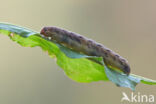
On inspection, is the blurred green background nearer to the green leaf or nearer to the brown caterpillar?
the brown caterpillar

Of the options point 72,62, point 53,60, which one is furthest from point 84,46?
point 53,60

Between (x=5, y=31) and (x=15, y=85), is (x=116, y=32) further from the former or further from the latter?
(x=5, y=31)

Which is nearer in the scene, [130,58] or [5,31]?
[5,31]

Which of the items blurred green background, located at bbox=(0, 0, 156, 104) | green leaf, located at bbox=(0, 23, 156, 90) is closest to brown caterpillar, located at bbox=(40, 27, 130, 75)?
green leaf, located at bbox=(0, 23, 156, 90)

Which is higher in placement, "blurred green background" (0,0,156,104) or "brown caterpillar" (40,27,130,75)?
"brown caterpillar" (40,27,130,75)

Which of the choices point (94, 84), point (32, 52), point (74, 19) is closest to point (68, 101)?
point (94, 84)
